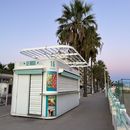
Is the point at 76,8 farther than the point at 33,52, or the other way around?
the point at 76,8

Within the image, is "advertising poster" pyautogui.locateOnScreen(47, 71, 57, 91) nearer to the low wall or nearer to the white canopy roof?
the white canopy roof

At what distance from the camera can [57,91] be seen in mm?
10633

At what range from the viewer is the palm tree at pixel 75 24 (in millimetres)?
23750

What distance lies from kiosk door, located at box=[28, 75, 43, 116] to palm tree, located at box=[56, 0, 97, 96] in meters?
13.4

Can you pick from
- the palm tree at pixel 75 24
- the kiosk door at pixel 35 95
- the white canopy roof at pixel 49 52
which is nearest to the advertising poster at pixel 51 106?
the kiosk door at pixel 35 95

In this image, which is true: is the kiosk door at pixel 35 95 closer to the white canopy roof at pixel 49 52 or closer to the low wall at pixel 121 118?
the white canopy roof at pixel 49 52

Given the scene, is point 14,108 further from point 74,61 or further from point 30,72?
point 74,61

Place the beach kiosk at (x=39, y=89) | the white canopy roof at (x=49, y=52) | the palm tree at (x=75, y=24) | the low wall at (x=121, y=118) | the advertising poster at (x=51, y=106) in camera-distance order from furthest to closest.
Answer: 1. the palm tree at (x=75, y=24)
2. the white canopy roof at (x=49, y=52)
3. the beach kiosk at (x=39, y=89)
4. the advertising poster at (x=51, y=106)
5. the low wall at (x=121, y=118)

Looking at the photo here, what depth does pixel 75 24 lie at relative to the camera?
79.2 feet

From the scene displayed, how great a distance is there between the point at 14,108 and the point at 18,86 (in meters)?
1.27

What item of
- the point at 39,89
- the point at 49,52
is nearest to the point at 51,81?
the point at 39,89

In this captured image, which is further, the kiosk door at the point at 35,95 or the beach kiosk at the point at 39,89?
the kiosk door at the point at 35,95

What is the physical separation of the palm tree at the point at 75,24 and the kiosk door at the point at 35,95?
13359 millimetres

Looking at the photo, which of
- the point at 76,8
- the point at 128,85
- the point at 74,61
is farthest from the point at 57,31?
the point at 128,85
